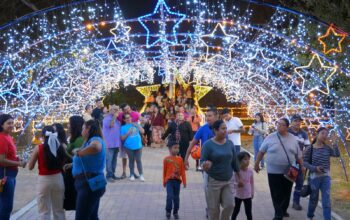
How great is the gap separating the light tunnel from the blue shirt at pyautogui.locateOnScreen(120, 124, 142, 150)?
10.7 feet

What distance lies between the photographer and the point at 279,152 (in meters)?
8.34

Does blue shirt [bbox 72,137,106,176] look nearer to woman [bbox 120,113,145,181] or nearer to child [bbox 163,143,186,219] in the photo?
child [bbox 163,143,186,219]

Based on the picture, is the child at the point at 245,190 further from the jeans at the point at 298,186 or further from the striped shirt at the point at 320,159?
the jeans at the point at 298,186

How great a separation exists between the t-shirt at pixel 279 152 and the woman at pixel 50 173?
3087 millimetres

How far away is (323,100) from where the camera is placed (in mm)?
28953

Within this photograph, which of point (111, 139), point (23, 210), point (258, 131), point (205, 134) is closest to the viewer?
point (205, 134)

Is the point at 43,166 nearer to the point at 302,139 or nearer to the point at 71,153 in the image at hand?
the point at 71,153

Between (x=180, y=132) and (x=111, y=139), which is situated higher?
(x=180, y=132)

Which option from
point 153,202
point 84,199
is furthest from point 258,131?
point 84,199

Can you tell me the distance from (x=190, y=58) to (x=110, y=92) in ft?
53.4

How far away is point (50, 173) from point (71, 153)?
0.39 metres

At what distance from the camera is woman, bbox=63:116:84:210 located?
23.8 feet

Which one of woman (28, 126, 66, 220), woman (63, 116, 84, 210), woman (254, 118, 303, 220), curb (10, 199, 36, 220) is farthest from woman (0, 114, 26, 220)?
woman (254, 118, 303, 220)

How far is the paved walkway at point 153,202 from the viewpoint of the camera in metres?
9.25
